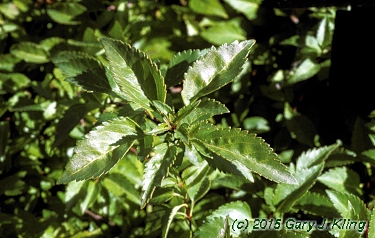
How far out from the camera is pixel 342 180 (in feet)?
3.51

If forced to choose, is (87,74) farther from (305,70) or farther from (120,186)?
(305,70)

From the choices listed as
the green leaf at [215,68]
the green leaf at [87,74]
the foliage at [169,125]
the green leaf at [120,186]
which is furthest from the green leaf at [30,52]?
the green leaf at [215,68]

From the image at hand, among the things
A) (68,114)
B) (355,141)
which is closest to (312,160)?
(355,141)

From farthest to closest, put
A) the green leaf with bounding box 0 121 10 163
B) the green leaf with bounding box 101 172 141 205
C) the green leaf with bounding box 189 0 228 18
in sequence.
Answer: the green leaf with bounding box 189 0 228 18
the green leaf with bounding box 0 121 10 163
the green leaf with bounding box 101 172 141 205

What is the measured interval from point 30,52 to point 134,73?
693 mm

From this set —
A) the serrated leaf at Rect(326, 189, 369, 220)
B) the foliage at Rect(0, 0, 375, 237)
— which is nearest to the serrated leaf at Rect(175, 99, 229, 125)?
the foliage at Rect(0, 0, 375, 237)

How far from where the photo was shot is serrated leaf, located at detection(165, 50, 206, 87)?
0.90 metres

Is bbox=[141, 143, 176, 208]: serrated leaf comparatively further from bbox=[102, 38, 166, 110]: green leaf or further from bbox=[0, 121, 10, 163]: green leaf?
bbox=[0, 121, 10, 163]: green leaf

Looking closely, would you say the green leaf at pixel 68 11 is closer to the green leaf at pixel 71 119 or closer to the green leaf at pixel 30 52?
the green leaf at pixel 30 52

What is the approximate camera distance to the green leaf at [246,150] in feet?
2.32

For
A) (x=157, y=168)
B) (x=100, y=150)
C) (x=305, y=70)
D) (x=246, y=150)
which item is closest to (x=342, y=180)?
(x=305, y=70)

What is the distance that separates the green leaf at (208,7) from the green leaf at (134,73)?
2.21 feet

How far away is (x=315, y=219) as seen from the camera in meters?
1.14

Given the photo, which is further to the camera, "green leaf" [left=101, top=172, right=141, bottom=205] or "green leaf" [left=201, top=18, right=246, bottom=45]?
"green leaf" [left=201, top=18, right=246, bottom=45]
